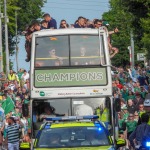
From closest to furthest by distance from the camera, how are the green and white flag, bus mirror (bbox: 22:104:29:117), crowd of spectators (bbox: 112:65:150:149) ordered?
bus mirror (bbox: 22:104:29:117), crowd of spectators (bbox: 112:65:150:149), the green and white flag

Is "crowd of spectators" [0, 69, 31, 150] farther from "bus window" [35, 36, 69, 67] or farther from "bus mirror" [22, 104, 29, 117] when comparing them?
"bus window" [35, 36, 69, 67]

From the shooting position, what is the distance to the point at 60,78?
25672 millimetres

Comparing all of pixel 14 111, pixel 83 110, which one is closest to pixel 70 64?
pixel 83 110

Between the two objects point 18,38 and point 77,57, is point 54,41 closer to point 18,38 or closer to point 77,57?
point 77,57

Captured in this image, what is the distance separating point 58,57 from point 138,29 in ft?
35.7

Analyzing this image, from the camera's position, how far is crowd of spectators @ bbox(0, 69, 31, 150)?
27969 mm

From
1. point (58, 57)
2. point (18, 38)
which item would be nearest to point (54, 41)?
point (58, 57)

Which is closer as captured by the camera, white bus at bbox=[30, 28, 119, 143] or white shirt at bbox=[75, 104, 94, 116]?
white shirt at bbox=[75, 104, 94, 116]

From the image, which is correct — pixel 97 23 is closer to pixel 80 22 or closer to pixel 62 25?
pixel 80 22

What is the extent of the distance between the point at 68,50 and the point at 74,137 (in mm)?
6929

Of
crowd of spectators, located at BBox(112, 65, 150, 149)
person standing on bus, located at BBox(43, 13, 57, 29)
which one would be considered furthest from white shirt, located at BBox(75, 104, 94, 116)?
person standing on bus, located at BBox(43, 13, 57, 29)

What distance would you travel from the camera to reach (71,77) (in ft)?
84.4

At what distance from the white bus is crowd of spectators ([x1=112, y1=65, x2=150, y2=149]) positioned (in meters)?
1.34

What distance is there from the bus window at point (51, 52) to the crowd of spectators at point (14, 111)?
1354 millimetres
